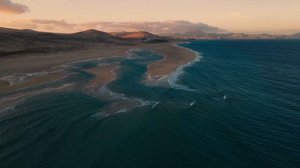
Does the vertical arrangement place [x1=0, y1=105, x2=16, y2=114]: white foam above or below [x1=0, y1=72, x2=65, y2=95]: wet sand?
above

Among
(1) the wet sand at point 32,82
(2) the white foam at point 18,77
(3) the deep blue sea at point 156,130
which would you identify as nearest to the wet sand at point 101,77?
(3) the deep blue sea at point 156,130

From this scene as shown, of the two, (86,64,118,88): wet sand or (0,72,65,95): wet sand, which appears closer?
(0,72,65,95): wet sand

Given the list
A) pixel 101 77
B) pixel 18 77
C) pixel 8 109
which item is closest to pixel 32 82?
pixel 18 77

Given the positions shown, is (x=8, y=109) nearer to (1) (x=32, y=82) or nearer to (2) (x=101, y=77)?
(1) (x=32, y=82)

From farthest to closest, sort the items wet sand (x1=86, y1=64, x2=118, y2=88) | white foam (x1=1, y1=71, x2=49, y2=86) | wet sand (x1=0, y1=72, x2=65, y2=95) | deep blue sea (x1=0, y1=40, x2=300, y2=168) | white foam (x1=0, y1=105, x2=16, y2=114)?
white foam (x1=1, y1=71, x2=49, y2=86)
wet sand (x1=86, y1=64, x2=118, y2=88)
wet sand (x1=0, y1=72, x2=65, y2=95)
white foam (x1=0, y1=105, x2=16, y2=114)
deep blue sea (x1=0, y1=40, x2=300, y2=168)

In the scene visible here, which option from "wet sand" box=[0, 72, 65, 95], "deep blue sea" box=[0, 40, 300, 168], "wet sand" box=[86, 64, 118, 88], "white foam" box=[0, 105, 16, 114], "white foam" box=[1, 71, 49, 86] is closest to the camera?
"deep blue sea" box=[0, 40, 300, 168]

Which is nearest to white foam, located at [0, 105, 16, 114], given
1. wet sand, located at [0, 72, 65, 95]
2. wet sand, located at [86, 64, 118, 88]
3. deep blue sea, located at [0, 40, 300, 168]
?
deep blue sea, located at [0, 40, 300, 168]

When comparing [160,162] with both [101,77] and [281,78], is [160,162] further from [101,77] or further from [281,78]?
[281,78]

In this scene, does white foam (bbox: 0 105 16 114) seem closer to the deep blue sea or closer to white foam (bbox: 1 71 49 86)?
the deep blue sea

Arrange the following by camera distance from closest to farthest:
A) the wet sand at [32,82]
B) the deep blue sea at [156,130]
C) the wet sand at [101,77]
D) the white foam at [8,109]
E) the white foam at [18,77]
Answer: the deep blue sea at [156,130] < the white foam at [8,109] < the wet sand at [32,82] < the wet sand at [101,77] < the white foam at [18,77]

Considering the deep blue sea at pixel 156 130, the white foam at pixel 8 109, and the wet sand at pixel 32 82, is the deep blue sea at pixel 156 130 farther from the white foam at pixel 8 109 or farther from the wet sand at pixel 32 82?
the wet sand at pixel 32 82
